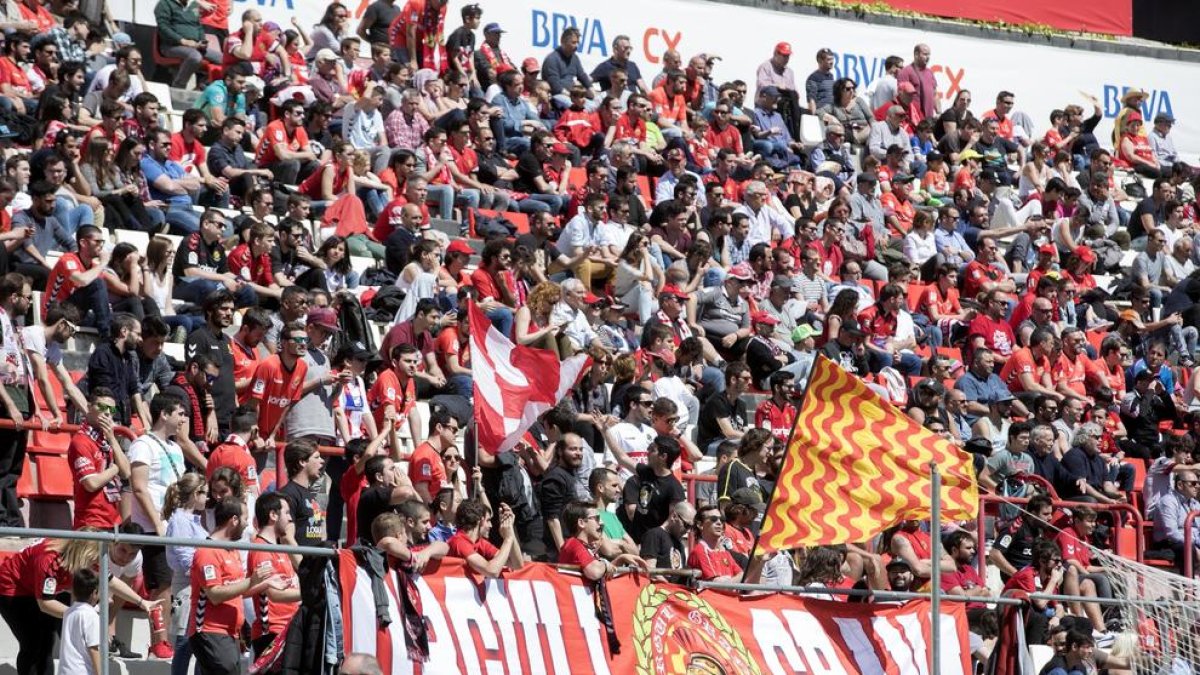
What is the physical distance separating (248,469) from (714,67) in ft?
47.9

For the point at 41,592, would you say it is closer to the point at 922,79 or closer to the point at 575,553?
the point at 575,553

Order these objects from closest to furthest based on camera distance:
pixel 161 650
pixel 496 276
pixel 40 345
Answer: pixel 161 650 → pixel 40 345 → pixel 496 276

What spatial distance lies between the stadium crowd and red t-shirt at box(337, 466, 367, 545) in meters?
0.02

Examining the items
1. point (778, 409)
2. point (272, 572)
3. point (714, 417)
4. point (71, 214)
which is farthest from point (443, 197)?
point (272, 572)

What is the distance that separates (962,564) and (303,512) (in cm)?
493

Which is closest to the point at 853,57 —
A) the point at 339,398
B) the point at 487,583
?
the point at 339,398

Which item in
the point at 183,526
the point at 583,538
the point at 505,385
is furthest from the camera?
the point at 505,385

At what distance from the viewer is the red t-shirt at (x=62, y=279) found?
47.2 ft

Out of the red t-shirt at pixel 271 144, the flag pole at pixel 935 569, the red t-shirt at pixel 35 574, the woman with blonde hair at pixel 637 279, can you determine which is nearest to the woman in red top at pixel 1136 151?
the woman with blonde hair at pixel 637 279

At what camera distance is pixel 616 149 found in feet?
67.7

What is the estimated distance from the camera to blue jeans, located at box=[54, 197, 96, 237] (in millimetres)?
15461

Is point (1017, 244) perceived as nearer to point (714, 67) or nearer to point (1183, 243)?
point (1183, 243)

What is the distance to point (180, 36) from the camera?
20.2 m

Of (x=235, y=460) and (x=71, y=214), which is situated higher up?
(x=71, y=214)
